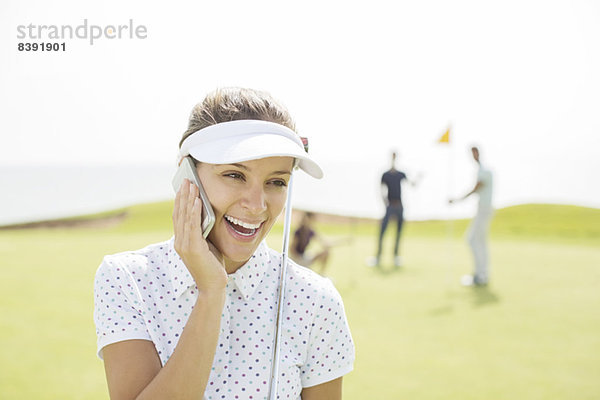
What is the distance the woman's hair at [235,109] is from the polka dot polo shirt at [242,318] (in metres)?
0.28

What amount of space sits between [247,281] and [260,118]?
36 centimetres

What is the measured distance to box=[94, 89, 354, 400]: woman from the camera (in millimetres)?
1080

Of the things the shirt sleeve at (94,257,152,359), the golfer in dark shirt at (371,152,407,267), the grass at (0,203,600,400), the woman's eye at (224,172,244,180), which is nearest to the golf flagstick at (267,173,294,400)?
the woman's eye at (224,172,244,180)

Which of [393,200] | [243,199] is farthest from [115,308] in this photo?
[393,200]

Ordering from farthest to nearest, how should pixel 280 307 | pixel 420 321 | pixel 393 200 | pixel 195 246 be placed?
pixel 393 200, pixel 420 321, pixel 280 307, pixel 195 246

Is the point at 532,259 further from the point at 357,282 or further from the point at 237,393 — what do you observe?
the point at 237,393

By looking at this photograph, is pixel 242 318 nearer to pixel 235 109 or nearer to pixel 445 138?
pixel 235 109

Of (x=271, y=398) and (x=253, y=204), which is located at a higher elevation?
(x=253, y=204)

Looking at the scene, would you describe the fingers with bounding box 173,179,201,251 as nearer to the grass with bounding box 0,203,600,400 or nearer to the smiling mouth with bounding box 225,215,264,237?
the smiling mouth with bounding box 225,215,264,237

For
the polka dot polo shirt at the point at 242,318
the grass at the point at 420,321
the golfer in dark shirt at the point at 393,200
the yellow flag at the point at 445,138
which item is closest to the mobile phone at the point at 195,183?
the polka dot polo shirt at the point at 242,318

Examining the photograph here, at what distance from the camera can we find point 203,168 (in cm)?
120

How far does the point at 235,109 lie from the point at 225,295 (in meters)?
0.39

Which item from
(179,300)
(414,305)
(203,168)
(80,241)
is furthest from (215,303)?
(80,241)

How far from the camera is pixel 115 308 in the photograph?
1124 millimetres
